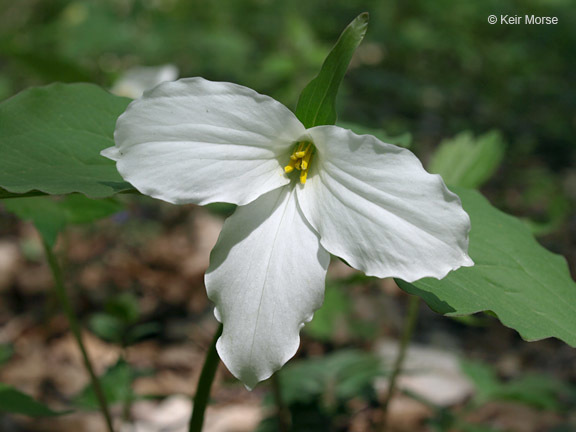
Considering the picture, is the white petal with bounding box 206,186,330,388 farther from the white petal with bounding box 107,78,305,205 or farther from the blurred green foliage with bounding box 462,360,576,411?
the blurred green foliage with bounding box 462,360,576,411

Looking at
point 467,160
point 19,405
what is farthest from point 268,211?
point 467,160

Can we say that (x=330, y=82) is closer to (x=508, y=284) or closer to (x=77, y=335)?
(x=508, y=284)

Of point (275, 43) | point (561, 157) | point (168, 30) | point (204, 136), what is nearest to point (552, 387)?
point (204, 136)

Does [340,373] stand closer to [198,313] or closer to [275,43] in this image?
[198,313]

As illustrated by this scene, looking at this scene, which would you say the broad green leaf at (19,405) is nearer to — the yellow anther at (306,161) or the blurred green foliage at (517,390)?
the yellow anther at (306,161)

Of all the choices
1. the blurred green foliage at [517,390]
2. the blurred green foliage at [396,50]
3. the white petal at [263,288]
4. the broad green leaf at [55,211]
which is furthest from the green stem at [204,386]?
the blurred green foliage at [396,50]

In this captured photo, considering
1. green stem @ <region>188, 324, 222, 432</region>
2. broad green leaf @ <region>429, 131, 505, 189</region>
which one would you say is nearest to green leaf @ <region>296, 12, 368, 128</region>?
green stem @ <region>188, 324, 222, 432</region>

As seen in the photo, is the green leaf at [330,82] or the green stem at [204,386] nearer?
the green leaf at [330,82]
